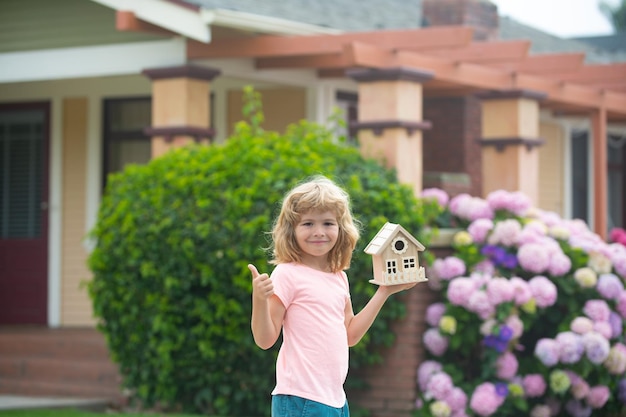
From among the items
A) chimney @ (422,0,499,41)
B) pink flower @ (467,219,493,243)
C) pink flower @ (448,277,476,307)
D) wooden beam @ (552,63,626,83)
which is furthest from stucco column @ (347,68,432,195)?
chimney @ (422,0,499,41)

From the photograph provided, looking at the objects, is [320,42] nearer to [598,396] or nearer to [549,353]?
[549,353]

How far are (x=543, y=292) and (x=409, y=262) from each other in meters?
4.05

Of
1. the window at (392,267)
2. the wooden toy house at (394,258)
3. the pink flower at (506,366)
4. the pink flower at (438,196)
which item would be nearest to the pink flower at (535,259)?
the pink flower at (506,366)

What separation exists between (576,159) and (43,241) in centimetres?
752

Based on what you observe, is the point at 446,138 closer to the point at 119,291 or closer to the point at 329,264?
the point at 119,291

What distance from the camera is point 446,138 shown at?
42.9ft

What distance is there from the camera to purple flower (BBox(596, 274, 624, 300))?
A: 8609mm

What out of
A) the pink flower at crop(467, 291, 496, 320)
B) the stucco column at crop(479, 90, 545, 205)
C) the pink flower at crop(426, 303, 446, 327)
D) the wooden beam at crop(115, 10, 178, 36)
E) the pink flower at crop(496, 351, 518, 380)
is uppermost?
the wooden beam at crop(115, 10, 178, 36)

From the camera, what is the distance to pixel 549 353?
8.28 m

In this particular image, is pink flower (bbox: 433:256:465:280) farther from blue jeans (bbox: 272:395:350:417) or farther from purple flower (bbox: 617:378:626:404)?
blue jeans (bbox: 272:395:350:417)

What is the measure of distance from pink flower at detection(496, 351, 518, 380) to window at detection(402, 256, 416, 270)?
403 centimetres

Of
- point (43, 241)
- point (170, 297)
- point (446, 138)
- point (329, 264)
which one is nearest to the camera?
point (329, 264)

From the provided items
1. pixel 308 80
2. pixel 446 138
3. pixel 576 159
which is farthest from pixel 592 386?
pixel 576 159

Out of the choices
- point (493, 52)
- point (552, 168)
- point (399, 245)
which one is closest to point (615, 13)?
point (552, 168)
